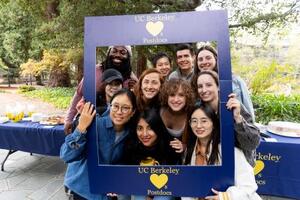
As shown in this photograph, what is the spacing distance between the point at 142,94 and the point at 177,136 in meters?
0.22

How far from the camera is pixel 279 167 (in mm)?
2234

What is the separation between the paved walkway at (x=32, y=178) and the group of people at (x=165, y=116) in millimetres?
1871

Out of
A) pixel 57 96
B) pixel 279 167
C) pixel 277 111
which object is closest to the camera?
pixel 279 167

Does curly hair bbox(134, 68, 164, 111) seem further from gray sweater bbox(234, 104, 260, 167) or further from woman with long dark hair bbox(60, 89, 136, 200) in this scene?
gray sweater bbox(234, 104, 260, 167)

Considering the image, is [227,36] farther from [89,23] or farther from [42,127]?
[42,127]

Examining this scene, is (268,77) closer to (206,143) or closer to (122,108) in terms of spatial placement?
(206,143)

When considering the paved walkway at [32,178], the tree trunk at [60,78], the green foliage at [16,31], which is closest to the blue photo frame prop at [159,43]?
the paved walkway at [32,178]

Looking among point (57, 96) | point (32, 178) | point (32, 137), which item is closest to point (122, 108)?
point (32, 137)

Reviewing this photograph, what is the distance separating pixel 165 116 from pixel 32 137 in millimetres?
2427

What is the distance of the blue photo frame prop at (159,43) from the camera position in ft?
3.28

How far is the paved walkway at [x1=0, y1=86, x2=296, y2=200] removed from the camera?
2762 mm

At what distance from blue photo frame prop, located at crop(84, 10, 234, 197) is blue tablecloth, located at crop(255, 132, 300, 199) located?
4.47ft

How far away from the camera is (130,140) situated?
1.09 metres

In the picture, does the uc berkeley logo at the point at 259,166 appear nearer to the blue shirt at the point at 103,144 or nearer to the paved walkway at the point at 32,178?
the paved walkway at the point at 32,178
